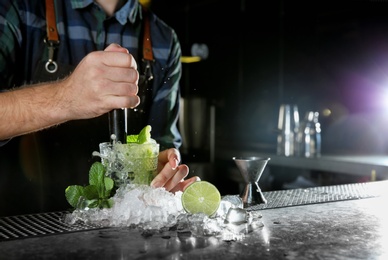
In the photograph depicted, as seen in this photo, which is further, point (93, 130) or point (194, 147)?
point (194, 147)

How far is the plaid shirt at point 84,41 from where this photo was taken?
2.21m

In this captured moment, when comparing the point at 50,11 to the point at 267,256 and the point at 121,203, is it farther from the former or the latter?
the point at 267,256

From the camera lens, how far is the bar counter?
1133 mm

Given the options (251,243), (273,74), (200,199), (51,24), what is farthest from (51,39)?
(273,74)

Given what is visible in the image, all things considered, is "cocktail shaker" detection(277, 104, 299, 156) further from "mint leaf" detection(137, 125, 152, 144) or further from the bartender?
"mint leaf" detection(137, 125, 152, 144)

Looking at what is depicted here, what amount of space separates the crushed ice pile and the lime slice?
0.09 feet

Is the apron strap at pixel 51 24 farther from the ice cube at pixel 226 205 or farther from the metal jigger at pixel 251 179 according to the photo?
the ice cube at pixel 226 205

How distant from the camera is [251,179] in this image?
183 cm

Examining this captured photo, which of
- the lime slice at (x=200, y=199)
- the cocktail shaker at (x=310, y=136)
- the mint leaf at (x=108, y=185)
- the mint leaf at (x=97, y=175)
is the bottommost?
the cocktail shaker at (x=310, y=136)

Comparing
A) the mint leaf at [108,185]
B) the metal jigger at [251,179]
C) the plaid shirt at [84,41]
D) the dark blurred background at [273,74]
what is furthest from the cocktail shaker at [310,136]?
the mint leaf at [108,185]

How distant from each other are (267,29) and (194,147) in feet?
6.24

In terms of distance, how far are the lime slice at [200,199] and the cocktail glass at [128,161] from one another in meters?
0.19

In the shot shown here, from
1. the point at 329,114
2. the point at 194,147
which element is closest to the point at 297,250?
the point at 194,147

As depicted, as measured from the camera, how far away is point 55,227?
4.72ft
